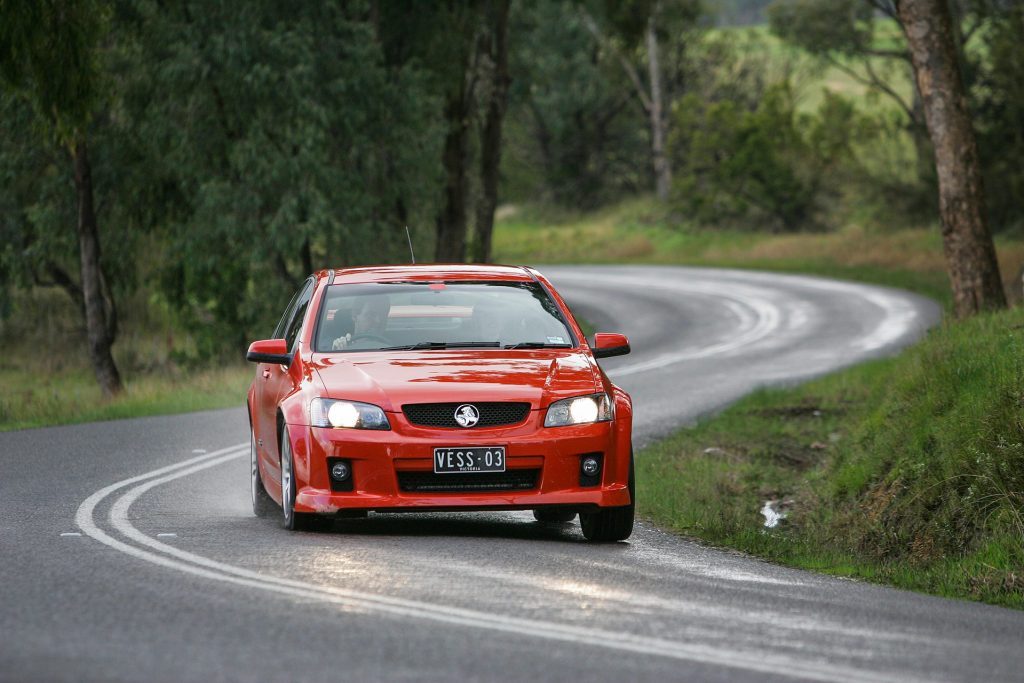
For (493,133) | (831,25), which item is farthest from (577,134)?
(493,133)

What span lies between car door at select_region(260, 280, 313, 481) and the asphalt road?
1.52 feet

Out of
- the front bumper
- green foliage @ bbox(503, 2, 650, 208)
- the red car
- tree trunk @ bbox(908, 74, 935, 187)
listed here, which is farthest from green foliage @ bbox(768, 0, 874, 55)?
the front bumper

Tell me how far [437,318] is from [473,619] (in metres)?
3.90

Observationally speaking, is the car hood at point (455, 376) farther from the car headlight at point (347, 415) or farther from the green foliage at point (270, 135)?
the green foliage at point (270, 135)

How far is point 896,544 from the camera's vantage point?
11.0m

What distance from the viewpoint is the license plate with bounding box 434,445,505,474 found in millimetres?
9438

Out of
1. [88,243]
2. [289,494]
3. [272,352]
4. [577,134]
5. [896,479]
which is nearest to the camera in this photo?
[289,494]

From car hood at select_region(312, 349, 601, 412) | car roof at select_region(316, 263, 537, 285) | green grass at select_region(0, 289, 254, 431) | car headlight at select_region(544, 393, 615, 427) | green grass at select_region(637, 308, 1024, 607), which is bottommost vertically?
green grass at select_region(0, 289, 254, 431)

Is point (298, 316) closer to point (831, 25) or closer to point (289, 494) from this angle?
point (289, 494)

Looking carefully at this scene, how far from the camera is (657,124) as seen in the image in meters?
70.2

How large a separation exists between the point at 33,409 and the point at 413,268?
12.6 meters

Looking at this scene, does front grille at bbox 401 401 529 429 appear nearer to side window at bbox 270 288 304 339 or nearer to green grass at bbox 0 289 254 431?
side window at bbox 270 288 304 339

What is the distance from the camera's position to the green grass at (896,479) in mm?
10086

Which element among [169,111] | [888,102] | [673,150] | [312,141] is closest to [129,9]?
[169,111]
